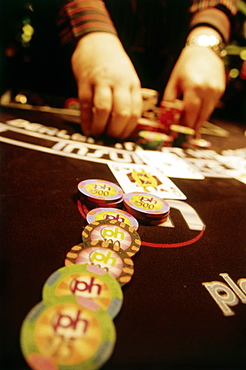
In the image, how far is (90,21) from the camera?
1911 millimetres

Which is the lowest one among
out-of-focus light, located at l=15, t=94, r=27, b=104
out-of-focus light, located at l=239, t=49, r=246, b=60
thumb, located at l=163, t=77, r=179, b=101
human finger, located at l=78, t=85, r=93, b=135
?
out-of-focus light, located at l=15, t=94, r=27, b=104

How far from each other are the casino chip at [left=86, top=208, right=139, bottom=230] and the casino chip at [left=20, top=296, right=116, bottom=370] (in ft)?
1.19

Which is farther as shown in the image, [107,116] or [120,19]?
[120,19]

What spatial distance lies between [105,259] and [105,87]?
1.25 meters

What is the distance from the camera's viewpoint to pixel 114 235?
0.83 m

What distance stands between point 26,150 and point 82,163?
324 millimetres

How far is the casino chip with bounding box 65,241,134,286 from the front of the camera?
2.24 ft

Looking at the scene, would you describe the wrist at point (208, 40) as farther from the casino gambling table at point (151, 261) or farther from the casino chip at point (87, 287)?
the casino chip at point (87, 287)

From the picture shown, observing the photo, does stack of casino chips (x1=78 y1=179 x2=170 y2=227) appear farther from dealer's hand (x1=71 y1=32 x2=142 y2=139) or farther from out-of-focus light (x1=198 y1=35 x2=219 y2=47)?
out-of-focus light (x1=198 y1=35 x2=219 y2=47)

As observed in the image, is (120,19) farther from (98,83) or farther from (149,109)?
(98,83)

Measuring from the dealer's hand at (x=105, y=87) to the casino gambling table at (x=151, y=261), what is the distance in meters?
0.34

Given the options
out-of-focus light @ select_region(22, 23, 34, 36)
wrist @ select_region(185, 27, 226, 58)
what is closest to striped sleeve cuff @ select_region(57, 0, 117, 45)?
wrist @ select_region(185, 27, 226, 58)

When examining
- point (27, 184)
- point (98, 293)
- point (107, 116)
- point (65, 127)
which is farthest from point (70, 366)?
point (65, 127)

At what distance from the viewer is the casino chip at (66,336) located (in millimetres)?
467
